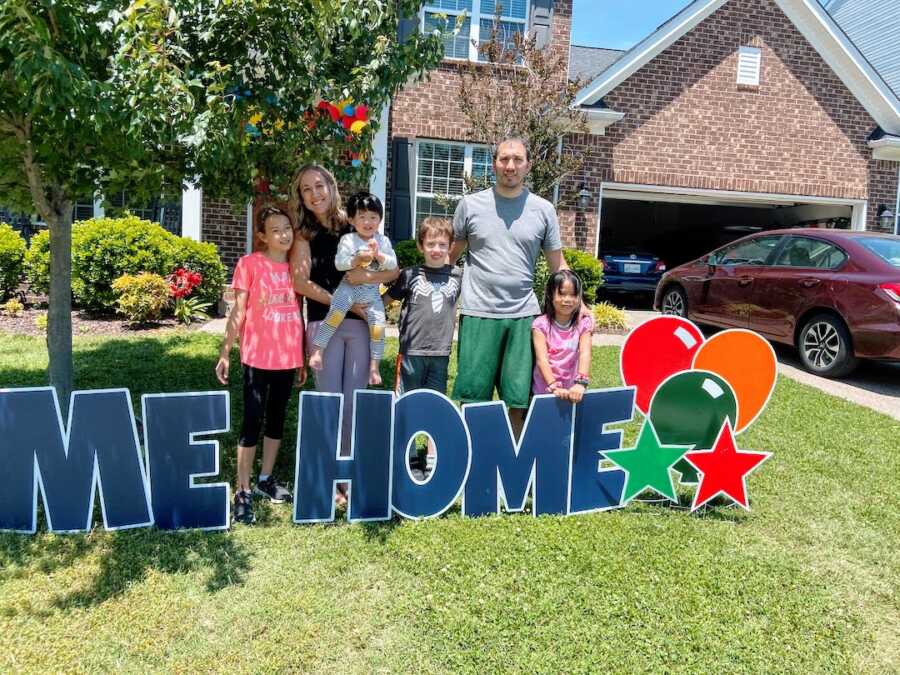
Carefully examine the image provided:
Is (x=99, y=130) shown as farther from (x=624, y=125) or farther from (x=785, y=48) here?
(x=785, y=48)

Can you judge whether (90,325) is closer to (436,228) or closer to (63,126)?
(63,126)

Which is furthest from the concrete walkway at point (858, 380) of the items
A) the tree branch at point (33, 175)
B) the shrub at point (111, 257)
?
the tree branch at point (33, 175)

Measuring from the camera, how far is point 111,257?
27.0 ft

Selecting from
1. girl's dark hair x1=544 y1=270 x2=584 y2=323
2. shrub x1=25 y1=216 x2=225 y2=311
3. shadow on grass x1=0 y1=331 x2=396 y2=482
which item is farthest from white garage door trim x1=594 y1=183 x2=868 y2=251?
girl's dark hair x1=544 y1=270 x2=584 y2=323

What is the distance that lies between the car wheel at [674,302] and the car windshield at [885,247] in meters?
2.42

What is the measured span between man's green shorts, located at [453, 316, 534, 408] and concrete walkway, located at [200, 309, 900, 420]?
3.95 m

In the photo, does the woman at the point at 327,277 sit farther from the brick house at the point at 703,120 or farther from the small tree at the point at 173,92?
the brick house at the point at 703,120

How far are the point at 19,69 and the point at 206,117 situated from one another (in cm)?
70

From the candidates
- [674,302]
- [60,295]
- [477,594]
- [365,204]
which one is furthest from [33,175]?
[674,302]

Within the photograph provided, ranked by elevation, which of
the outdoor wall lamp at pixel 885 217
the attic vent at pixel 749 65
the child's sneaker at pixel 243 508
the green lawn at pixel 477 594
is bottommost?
the green lawn at pixel 477 594

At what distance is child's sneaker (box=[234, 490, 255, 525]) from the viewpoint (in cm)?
A: 334

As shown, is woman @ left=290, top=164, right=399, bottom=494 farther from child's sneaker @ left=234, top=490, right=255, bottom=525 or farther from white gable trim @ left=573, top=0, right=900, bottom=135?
white gable trim @ left=573, top=0, right=900, bottom=135

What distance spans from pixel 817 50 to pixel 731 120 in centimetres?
204

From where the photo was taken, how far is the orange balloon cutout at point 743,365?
3715 mm
